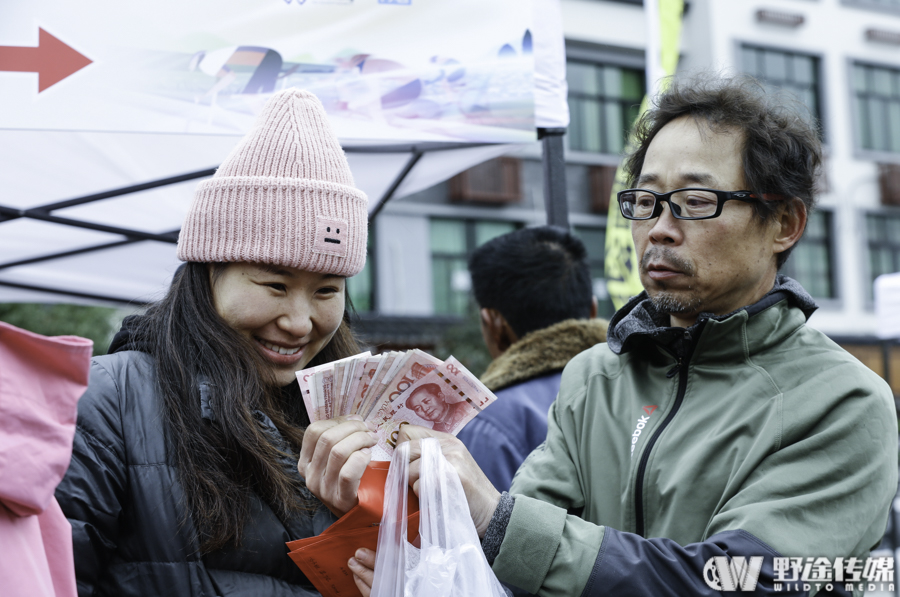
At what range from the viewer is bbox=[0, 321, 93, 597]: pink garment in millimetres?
1238

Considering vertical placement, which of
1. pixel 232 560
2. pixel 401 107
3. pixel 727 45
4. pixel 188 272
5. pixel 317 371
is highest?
pixel 727 45

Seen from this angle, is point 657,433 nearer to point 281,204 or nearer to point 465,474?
point 465,474

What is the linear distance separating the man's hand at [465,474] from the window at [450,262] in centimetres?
1462

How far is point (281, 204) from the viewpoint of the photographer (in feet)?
6.20

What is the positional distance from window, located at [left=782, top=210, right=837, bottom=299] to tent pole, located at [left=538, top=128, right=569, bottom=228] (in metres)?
16.1

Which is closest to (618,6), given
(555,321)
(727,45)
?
(727,45)

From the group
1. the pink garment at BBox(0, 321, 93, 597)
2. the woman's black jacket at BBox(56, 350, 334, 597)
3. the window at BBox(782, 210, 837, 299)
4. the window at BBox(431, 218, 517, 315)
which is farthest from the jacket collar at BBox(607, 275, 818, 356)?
the window at BBox(782, 210, 837, 299)

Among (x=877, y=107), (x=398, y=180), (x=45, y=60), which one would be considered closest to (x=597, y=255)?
(x=877, y=107)

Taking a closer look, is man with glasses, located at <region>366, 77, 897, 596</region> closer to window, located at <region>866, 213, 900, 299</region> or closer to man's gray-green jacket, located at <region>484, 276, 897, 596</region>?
man's gray-green jacket, located at <region>484, 276, 897, 596</region>

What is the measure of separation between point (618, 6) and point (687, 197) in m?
16.4

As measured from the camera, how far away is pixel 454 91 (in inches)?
111

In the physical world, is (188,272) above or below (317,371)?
above

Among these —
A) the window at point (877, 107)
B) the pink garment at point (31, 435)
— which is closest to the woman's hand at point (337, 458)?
A: the pink garment at point (31, 435)

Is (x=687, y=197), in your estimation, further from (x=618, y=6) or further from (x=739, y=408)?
(x=618, y=6)
